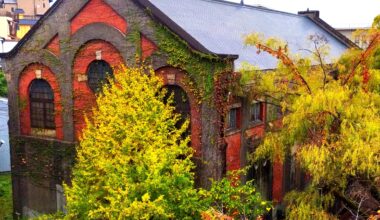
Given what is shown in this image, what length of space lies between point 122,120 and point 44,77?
7.47m

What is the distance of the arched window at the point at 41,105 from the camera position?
18391mm

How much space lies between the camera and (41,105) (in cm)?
1866

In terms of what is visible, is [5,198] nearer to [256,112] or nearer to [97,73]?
[97,73]

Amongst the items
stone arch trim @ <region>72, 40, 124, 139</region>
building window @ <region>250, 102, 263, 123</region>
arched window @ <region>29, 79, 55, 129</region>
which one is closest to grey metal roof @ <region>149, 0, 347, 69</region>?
building window @ <region>250, 102, 263, 123</region>

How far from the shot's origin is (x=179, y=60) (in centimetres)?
1427

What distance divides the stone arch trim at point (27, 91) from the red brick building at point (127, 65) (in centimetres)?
5

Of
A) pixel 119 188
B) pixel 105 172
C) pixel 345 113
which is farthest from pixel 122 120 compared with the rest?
pixel 345 113

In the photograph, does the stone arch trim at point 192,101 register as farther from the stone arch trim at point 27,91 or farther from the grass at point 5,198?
the grass at point 5,198

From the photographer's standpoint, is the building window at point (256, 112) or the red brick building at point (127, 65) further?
the building window at point (256, 112)

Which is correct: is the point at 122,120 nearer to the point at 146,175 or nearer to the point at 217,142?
the point at 146,175

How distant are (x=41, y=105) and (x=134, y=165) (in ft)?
29.7

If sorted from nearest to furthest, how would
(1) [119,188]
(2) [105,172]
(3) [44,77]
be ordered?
(1) [119,188] → (2) [105,172] → (3) [44,77]

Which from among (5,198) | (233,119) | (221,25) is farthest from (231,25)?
(5,198)

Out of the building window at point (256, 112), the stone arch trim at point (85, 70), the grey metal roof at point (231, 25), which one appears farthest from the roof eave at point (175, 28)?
the building window at point (256, 112)
